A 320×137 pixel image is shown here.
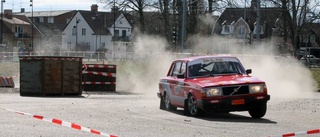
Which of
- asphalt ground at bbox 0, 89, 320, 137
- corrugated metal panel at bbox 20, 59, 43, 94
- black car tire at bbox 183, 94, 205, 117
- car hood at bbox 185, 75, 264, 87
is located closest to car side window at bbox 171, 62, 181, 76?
asphalt ground at bbox 0, 89, 320, 137

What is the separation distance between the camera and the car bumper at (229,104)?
1658cm

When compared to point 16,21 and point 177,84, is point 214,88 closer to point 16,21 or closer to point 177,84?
point 177,84

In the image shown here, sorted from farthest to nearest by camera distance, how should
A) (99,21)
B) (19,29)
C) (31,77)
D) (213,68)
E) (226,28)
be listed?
(19,29) → (99,21) → (226,28) → (31,77) → (213,68)

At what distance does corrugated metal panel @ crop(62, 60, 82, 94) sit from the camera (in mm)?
27891

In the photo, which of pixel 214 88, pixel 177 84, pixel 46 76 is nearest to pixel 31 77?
pixel 46 76

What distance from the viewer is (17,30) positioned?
395ft

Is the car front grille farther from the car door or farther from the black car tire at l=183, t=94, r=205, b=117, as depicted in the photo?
the car door

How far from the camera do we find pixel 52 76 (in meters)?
27.6

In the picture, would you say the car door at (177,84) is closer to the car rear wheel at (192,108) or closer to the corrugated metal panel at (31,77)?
the car rear wheel at (192,108)

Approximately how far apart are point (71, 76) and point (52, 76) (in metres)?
0.81

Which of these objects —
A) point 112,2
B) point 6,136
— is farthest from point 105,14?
point 6,136

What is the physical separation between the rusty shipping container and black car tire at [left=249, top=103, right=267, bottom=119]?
11.9 meters

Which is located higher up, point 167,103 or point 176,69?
point 176,69

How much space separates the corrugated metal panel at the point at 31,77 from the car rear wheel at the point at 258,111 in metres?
12.1
